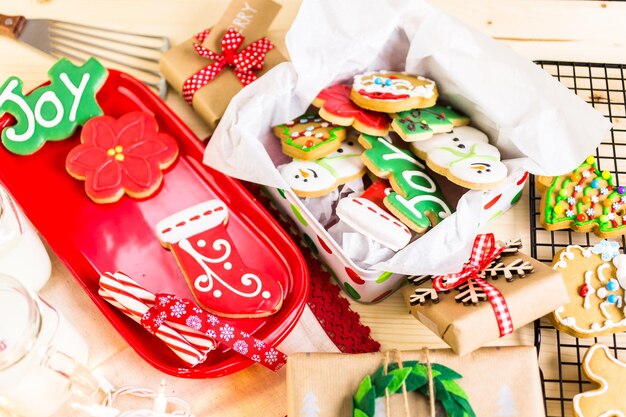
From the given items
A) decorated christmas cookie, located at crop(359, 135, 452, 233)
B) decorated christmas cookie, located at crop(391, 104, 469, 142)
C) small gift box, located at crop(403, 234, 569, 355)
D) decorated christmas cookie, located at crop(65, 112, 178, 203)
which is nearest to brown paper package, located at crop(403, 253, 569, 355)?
small gift box, located at crop(403, 234, 569, 355)

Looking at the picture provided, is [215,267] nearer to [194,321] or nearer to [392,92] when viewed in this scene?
[194,321]

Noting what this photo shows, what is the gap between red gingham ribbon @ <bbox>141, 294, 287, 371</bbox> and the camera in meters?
0.83

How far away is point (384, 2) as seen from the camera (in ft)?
3.29

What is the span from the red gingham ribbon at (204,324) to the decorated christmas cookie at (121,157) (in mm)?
194

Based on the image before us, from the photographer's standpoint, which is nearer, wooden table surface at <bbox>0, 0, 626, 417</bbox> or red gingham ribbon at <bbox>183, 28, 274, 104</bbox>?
wooden table surface at <bbox>0, 0, 626, 417</bbox>

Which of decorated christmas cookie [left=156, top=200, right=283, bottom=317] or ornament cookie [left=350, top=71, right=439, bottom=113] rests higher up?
ornament cookie [left=350, top=71, right=439, bottom=113]

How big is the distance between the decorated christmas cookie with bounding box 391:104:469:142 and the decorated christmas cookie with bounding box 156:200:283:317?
0.27m

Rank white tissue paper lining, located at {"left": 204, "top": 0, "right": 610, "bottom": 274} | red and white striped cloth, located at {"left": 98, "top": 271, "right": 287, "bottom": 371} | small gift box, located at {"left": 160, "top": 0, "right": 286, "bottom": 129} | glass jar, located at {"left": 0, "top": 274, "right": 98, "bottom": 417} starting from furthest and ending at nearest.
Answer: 1. small gift box, located at {"left": 160, "top": 0, "right": 286, "bottom": 129}
2. white tissue paper lining, located at {"left": 204, "top": 0, "right": 610, "bottom": 274}
3. red and white striped cloth, located at {"left": 98, "top": 271, "right": 287, "bottom": 371}
4. glass jar, located at {"left": 0, "top": 274, "right": 98, "bottom": 417}

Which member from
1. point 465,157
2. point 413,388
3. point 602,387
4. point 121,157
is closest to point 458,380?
point 413,388

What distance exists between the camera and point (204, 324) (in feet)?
2.73

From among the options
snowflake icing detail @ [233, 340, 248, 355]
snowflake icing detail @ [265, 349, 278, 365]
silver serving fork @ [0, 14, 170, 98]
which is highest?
silver serving fork @ [0, 14, 170, 98]

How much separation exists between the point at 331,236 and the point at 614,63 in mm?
570

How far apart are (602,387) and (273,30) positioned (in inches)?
28.6

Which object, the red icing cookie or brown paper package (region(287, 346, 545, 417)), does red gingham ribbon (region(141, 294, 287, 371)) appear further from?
the red icing cookie
